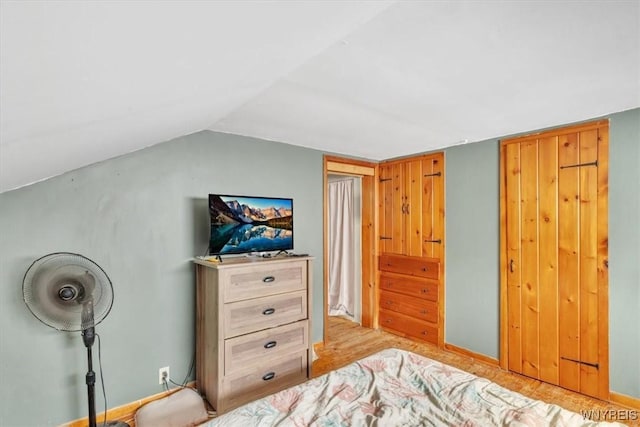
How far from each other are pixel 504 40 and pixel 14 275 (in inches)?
115

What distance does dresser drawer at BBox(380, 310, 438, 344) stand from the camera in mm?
3520

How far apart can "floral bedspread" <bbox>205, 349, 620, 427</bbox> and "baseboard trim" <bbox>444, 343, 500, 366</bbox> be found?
5.24 feet

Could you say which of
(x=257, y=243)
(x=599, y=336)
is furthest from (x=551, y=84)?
(x=257, y=243)

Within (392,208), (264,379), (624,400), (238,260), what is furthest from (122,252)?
(624,400)

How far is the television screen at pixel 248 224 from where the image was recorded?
2455 millimetres

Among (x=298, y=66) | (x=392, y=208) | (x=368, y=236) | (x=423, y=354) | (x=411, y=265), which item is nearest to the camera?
(x=298, y=66)

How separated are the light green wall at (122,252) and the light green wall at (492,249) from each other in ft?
6.74

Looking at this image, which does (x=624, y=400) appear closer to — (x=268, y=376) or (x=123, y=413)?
(x=268, y=376)

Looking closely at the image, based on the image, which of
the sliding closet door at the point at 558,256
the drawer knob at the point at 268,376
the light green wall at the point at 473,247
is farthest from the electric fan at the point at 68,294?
the sliding closet door at the point at 558,256

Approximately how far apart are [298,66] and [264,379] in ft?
7.22

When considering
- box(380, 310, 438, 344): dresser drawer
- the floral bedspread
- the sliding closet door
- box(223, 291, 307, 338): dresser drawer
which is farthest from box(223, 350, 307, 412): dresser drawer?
the sliding closet door

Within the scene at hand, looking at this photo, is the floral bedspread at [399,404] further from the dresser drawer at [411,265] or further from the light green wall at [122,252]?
the dresser drawer at [411,265]

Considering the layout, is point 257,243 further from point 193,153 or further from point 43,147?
point 43,147

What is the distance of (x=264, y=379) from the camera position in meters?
2.44
